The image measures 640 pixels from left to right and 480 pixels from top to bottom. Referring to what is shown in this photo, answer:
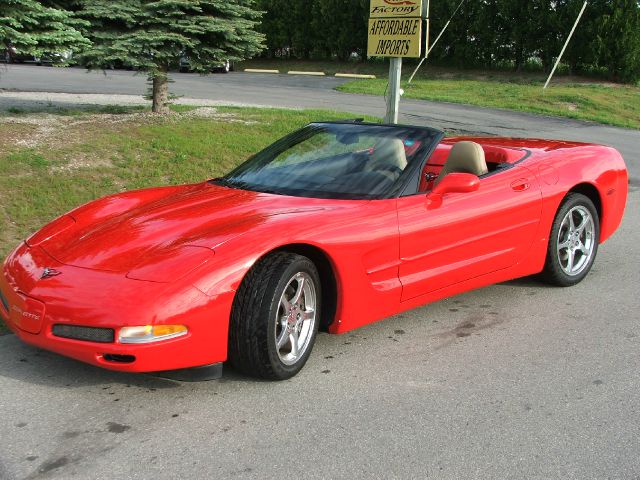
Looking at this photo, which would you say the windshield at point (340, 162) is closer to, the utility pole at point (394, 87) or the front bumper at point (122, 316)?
the front bumper at point (122, 316)

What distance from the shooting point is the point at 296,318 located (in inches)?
149

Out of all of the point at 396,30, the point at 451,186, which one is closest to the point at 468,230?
the point at 451,186

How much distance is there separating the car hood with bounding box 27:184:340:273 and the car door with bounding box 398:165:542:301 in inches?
23.2

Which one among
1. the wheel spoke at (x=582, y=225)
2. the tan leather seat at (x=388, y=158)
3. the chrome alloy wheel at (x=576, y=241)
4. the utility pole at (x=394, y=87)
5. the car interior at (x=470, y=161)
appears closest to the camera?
the tan leather seat at (x=388, y=158)

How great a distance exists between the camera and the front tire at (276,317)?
346 cm

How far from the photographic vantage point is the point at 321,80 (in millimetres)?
30516

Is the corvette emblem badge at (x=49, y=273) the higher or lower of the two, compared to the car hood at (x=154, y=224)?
lower

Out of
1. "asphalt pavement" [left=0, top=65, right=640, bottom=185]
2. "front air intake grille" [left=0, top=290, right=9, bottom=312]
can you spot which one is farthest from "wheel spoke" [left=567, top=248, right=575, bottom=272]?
"asphalt pavement" [left=0, top=65, right=640, bottom=185]

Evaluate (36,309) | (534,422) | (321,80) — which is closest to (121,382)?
(36,309)

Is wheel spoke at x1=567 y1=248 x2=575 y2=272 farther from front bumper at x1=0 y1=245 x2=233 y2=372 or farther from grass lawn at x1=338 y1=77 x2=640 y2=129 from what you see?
grass lawn at x1=338 y1=77 x2=640 y2=129

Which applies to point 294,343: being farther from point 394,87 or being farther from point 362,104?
point 362,104

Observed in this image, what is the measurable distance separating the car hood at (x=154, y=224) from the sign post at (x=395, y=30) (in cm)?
479

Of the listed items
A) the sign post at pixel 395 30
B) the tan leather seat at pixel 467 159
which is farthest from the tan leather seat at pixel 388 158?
the sign post at pixel 395 30

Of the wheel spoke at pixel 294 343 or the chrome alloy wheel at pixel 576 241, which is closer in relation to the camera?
the wheel spoke at pixel 294 343
